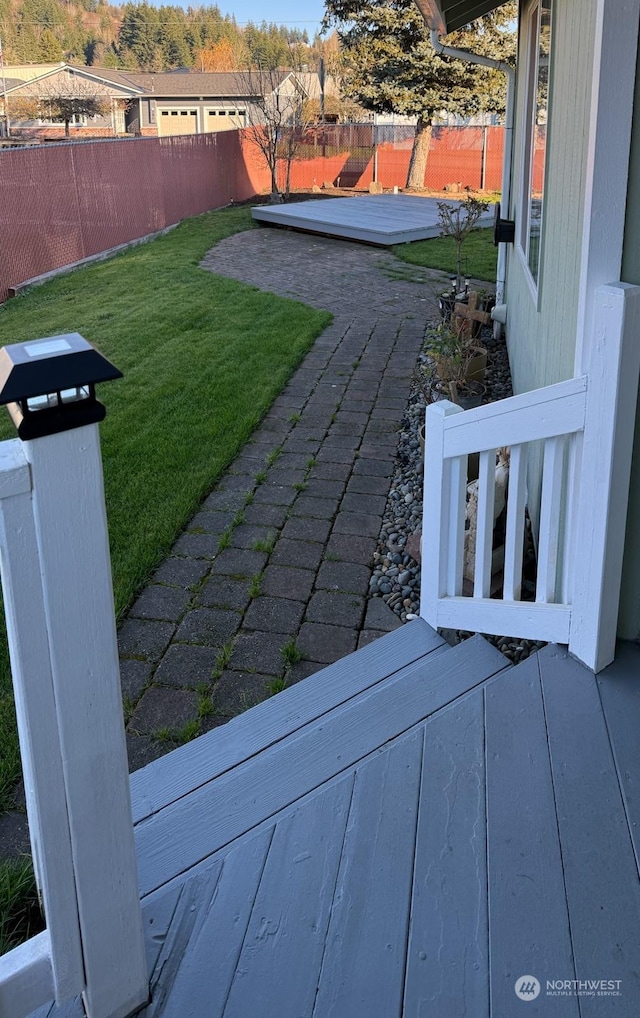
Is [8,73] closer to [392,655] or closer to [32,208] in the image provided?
[32,208]

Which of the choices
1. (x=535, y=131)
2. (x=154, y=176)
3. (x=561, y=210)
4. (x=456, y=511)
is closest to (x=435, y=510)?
(x=456, y=511)

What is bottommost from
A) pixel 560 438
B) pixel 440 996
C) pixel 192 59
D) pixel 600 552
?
pixel 440 996

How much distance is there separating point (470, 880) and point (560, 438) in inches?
45.3

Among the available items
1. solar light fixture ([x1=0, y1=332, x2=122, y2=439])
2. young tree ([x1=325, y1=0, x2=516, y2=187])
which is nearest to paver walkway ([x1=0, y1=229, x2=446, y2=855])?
solar light fixture ([x1=0, y1=332, x2=122, y2=439])

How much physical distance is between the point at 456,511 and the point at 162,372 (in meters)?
4.24

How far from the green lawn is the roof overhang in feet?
8.25

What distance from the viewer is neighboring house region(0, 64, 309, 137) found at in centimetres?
4491

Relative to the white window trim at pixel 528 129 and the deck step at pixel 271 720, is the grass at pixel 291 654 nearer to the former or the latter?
the deck step at pixel 271 720

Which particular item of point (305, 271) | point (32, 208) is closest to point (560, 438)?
point (305, 271)

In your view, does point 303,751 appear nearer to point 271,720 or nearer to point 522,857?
point 271,720

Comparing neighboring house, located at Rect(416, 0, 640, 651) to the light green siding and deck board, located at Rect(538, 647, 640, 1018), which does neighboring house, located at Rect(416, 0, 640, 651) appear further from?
deck board, located at Rect(538, 647, 640, 1018)

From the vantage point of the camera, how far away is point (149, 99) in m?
48.5

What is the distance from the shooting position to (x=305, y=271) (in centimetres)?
1059

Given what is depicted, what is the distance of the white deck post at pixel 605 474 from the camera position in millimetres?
2047
